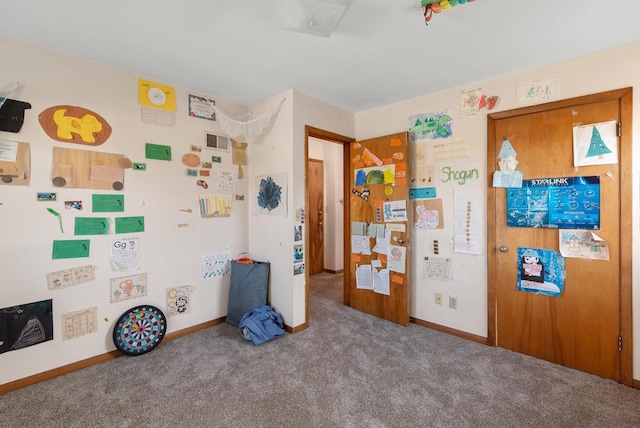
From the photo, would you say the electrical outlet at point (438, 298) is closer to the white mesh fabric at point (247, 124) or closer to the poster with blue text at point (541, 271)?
the poster with blue text at point (541, 271)

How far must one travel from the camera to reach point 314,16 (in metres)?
1.66

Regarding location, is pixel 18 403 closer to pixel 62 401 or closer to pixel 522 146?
pixel 62 401

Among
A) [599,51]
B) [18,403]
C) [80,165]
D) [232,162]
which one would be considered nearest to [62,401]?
[18,403]

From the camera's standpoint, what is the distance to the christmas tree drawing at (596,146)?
6.81 ft

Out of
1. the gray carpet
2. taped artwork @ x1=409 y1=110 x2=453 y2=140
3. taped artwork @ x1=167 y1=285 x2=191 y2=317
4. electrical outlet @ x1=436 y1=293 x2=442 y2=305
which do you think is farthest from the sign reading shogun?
taped artwork @ x1=167 y1=285 x2=191 y2=317

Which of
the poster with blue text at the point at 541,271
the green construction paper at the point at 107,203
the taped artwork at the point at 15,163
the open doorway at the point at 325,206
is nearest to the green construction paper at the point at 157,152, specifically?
the green construction paper at the point at 107,203

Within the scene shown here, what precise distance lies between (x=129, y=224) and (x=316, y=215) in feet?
10.4

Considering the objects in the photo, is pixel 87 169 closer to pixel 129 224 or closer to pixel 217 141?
pixel 129 224

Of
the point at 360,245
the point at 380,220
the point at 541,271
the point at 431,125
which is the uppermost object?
the point at 431,125

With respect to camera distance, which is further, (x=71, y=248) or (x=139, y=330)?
(x=139, y=330)

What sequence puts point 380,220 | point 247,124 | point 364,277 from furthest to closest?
point 364,277 → point 380,220 → point 247,124

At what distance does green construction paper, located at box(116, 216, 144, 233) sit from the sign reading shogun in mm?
3138

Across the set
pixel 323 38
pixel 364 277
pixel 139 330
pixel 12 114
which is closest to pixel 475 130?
pixel 323 38

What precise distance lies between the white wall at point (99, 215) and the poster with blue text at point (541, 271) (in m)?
2.73
